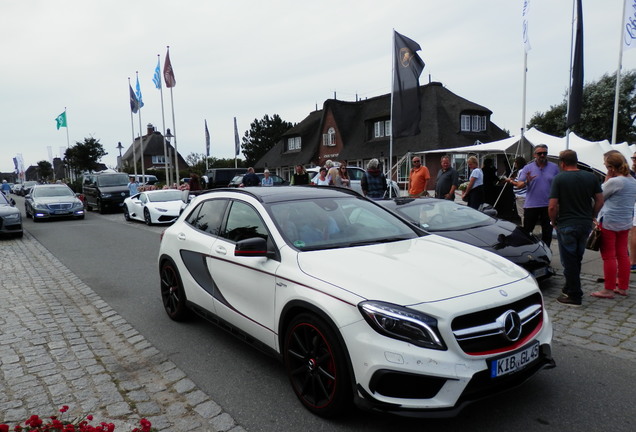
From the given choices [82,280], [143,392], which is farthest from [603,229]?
[82,280]

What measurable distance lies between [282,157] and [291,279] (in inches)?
1751

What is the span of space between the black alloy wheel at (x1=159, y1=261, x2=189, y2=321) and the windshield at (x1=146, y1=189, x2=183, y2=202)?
1186cm

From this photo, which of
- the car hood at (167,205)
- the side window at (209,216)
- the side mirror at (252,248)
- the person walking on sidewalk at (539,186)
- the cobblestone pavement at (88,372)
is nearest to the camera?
the cobblestone pavement at (88,372)

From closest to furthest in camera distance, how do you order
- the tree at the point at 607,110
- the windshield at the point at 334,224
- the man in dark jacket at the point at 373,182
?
the windshield at the point at 334,224
the man in dark jacket at the point at 373,182
the tree at the point at 607,110

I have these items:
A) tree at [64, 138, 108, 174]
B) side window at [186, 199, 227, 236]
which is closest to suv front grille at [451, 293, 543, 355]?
side window at [186, 199, 227, 236]

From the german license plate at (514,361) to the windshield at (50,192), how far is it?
20.2m

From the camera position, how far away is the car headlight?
263 centimetres

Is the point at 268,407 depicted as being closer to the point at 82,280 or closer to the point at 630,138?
the point at 82,280

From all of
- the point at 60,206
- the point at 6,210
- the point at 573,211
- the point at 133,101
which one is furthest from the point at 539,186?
the point at 133,101

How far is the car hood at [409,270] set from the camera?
2.81 m

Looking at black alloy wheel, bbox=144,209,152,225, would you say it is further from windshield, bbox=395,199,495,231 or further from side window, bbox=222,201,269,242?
side window, bbox=222,201,269,242

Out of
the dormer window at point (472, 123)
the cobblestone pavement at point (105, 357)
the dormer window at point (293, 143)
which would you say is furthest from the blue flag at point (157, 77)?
the cobblestone pavement at point (105, 357)

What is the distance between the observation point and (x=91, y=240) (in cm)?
1252

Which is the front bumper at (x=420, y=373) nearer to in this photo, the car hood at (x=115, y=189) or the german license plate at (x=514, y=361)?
the german license plate at (x=514, y=361)
